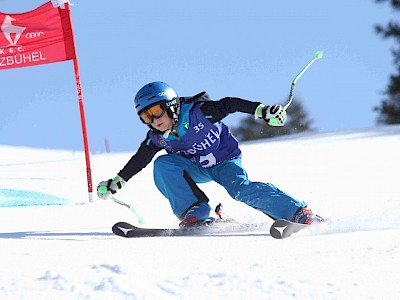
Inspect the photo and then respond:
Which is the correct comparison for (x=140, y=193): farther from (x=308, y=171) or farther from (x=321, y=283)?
(x=321, y=283)

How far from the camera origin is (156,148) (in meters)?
3.94

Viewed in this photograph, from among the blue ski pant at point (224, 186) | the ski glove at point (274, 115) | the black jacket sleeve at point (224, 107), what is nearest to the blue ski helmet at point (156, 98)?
the black jacket sleeve at point (224, 107)

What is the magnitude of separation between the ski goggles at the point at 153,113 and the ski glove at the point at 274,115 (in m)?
0.51

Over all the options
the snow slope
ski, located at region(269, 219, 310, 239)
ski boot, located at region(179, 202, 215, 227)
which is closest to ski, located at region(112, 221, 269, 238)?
ski boot, located at region(179, 202, 215, 227)

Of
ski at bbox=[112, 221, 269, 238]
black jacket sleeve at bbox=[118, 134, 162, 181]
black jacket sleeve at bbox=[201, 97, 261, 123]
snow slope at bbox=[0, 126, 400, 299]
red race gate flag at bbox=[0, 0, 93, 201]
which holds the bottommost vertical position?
ski at bbox=[112, 221, 269, 238]

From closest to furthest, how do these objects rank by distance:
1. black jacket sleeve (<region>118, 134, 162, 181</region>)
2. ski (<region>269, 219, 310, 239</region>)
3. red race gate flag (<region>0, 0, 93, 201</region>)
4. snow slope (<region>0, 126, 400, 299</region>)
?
snow slope (<region>0, 126, 400, 299</region>)
ski (<region>269, 219, 310, 239</region>)
black jacket sleeve (<region>118, 134, 162, 181</region>)
red race gate flag (<region>0, 0, 93, 201</region>)

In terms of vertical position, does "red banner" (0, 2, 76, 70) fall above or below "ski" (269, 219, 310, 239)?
above

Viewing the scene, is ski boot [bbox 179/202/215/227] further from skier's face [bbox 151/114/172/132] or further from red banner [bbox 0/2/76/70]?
red banner [bbox 0/2/76/70]

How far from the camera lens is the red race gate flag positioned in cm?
655

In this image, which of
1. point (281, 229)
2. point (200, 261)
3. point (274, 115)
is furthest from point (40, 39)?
point (200, 261)

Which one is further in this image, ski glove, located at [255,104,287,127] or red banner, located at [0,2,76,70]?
red banner, located at [0,2,76,70]

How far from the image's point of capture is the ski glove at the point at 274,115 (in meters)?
3.43

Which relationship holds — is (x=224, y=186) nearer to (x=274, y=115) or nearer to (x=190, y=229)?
(x=190, y=229)

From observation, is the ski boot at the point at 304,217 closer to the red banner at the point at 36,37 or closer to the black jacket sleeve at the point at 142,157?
the black jacket sleeve at the point at 142,157
